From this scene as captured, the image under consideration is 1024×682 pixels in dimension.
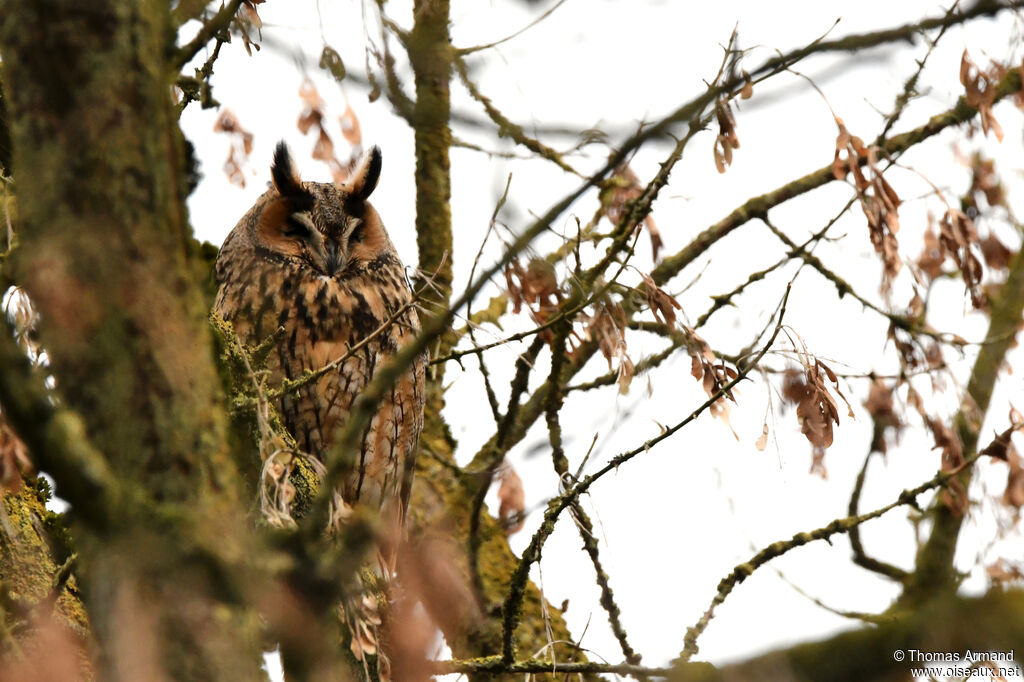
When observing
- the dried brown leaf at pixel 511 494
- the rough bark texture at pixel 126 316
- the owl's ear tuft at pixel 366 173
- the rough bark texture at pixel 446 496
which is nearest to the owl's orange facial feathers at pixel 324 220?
the owl's ear tuft at pixel 366 173

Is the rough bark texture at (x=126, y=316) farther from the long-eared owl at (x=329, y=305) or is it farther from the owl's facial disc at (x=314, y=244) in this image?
the owl's facial disc at (x=314, y=244)

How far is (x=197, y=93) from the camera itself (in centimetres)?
242

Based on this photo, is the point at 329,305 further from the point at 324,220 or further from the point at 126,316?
the point at 126,316

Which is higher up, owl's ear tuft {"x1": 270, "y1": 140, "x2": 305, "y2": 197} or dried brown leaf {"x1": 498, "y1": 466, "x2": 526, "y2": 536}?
owl's ear tuft {"x1": 270, "y1": 140, "x2": 305, "y2": 197}

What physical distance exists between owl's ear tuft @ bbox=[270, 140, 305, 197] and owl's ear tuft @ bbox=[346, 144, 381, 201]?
7.5 inches

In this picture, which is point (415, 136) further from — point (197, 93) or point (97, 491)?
point (97, 491)

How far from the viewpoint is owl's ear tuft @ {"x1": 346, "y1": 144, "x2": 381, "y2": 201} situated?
3.89 metres

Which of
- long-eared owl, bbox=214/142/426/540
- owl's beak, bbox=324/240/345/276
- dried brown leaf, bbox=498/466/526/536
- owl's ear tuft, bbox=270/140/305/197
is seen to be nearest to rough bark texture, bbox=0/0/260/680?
long-eared owl, bbox=214/142/426/540

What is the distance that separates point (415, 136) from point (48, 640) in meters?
2.93

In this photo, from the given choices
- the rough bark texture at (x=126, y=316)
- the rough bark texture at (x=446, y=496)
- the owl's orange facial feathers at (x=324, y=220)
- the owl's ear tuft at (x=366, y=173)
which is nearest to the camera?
the rough bark texture at (x=126, y=316)

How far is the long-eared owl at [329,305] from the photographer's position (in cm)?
339

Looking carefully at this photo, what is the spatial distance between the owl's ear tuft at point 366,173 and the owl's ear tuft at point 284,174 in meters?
0.19

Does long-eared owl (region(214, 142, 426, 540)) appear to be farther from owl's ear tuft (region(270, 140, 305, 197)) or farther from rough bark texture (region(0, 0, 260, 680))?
rough bark texture (region(0, 0, 260, 680))

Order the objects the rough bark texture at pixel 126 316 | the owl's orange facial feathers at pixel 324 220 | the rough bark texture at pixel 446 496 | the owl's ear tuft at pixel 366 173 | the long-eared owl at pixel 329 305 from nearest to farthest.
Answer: the rough bark texture at pixel 126 316 → the long-eared owl at pixel 329 305 → the rough bark texture at pixel 446 496 → the owl's orange facial feathers at pixel 324 220 → the owl's ear tuft at pixel 366 173
